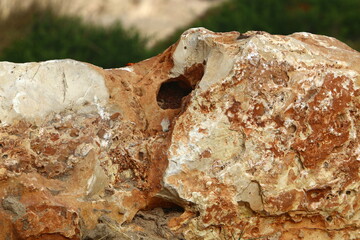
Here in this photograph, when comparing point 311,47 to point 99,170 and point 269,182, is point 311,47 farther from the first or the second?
point 99,170

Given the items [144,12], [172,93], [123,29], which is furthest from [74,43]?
[172,93]

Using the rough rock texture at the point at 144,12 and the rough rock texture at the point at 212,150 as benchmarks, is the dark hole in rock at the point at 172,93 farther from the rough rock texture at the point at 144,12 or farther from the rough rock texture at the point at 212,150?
the rough rock texture at the point at 144,12

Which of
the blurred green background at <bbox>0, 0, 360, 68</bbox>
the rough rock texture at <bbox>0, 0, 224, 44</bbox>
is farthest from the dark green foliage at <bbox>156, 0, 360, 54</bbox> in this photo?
the rough rock texture at <bbox>0, 0, 224, 44</bbox>

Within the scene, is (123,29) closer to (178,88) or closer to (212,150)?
(178,88)

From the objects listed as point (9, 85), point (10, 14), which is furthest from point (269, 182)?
point (10, 14)

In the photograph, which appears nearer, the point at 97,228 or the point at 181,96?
the point at 97,228

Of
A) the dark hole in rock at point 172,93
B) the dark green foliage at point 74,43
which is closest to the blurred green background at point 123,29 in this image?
the dark green foliage at point 74,43
